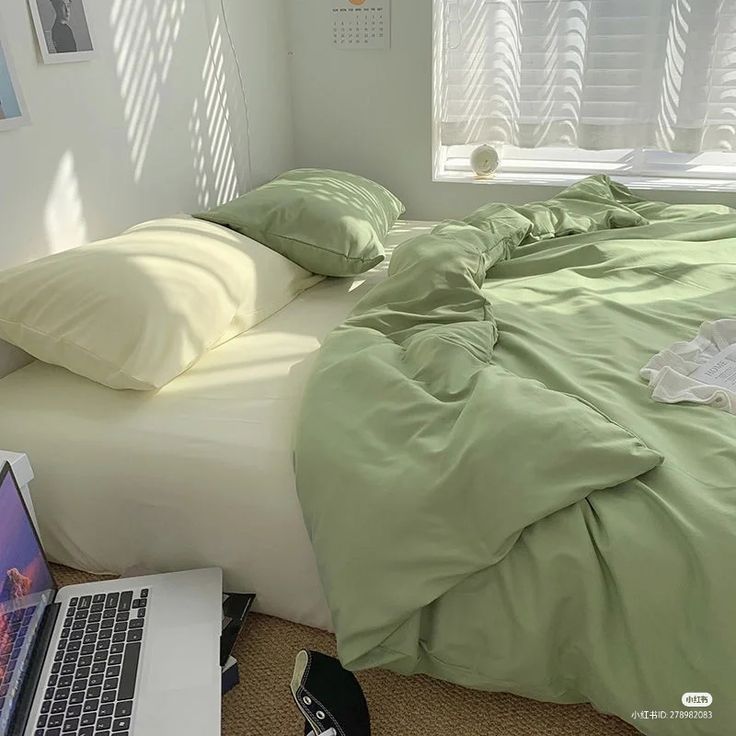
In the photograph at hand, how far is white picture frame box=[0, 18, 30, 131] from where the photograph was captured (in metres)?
1.54

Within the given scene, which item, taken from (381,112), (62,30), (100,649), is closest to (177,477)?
(100,649)

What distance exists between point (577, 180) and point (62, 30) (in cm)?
186

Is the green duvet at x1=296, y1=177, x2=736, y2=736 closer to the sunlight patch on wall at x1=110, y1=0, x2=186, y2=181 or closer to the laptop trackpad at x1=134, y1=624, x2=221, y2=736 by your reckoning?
the laptop trackpad at x1=134, y1=624, x2=221, y2=736

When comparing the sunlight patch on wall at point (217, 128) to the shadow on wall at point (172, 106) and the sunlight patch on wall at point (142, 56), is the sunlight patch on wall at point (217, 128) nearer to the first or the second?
the shadow on wall at point (172, 106)

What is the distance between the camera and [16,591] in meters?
1.11

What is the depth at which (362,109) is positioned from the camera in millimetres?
2881

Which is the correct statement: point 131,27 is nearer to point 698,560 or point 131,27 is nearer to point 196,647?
point 196,647

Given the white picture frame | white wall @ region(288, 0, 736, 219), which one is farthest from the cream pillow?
white wall @ region(288, 0, 736, 219)

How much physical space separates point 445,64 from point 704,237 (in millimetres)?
1234

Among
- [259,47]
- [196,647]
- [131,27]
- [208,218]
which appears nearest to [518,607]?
[196,647]

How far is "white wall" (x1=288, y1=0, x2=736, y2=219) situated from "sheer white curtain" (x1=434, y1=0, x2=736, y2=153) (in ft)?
0.38

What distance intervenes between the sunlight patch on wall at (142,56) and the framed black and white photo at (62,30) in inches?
5.1

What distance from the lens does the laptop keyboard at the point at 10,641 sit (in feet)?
3.32

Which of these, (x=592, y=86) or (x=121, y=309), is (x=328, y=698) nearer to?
(x=121, y=309)
